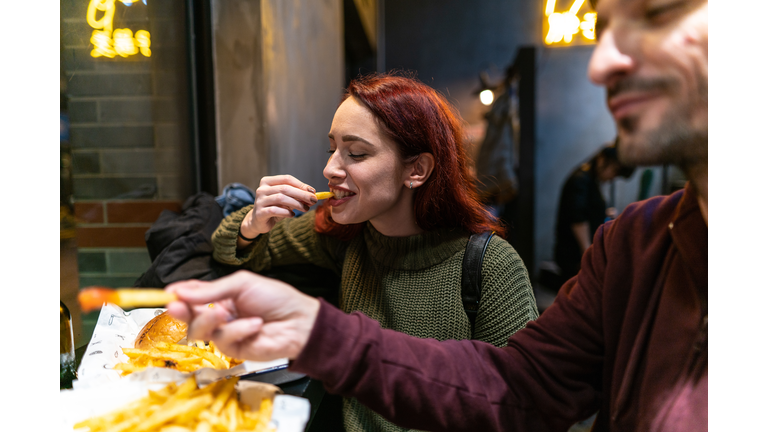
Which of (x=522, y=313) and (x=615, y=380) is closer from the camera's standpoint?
(x=615, y=380)

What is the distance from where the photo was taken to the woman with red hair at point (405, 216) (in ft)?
4.00

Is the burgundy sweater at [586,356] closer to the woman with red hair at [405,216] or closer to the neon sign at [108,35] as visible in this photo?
the woman with red hair at [405,216]

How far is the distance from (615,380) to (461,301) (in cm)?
49

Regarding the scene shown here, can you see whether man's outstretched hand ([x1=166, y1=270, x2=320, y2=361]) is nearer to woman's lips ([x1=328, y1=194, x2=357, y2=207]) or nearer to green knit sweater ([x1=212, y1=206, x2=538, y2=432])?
woman's lips ([x1=328, y1=194, x2=357, y2=207])

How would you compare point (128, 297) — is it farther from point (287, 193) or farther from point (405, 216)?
point (405, 216)

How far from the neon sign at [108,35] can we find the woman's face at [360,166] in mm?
970

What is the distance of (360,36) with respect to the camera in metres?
4.87

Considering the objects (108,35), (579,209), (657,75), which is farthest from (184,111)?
(579,209)

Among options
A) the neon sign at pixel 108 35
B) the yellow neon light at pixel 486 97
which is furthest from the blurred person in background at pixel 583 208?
the yellow neon light at pixel 486 97

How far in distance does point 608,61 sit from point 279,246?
133 centimetres

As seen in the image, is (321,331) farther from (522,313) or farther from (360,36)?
(360,36)

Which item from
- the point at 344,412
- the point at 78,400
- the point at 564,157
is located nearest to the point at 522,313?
the point at 344,412

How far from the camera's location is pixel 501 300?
4.22 feet

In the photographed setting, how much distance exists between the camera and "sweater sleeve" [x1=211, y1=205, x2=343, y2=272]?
158 cm
